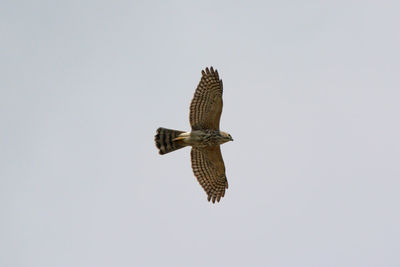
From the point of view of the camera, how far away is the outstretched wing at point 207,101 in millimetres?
28688

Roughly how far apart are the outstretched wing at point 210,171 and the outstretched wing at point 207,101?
1.25 m

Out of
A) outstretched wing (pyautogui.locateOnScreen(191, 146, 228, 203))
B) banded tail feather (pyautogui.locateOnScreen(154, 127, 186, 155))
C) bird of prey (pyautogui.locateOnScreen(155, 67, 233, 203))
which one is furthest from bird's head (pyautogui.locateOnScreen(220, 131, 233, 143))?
banded tail feather (pyautogui.locateOnScreen(154, 127, 186, 155))

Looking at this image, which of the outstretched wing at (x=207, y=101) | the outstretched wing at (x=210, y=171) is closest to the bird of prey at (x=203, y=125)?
the outstretched wing at (x=207, y=101)

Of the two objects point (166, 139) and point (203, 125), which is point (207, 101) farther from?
point (166, 139)

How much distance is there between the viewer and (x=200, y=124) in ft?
95.2

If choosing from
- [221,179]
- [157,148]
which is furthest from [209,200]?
[157,148]

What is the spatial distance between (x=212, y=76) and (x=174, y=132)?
2270 millimetres

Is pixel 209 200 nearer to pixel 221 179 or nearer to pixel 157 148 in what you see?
pixel 221 179

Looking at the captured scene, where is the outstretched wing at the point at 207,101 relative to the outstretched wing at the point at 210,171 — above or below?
above

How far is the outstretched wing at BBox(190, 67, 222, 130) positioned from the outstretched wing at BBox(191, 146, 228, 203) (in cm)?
125

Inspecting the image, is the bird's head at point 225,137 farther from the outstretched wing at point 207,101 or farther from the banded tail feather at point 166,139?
the banded tail feather at point 166,139

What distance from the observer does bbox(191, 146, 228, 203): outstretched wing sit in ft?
98.1

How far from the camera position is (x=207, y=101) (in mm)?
28703

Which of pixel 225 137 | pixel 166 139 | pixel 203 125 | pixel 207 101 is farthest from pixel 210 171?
pixel 207 101
